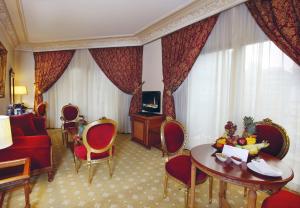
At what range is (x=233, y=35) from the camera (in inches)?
122

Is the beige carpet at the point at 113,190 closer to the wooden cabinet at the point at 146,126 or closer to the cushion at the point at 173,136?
the cushion at the point at 173,136

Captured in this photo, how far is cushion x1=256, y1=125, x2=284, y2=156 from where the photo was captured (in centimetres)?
205

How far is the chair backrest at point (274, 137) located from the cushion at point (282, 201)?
52 cm

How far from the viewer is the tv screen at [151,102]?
4.69 metres

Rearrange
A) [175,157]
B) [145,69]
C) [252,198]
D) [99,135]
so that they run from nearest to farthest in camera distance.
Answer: [252,198] < [175,157] < [99,135] < [145,69]

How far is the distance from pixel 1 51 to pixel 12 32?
0.89 m

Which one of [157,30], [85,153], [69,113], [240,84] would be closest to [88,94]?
[69,113]

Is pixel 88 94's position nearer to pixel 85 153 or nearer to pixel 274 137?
pixel 85 153

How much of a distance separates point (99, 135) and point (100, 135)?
0.05ft

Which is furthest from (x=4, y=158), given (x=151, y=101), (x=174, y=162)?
(x=151, y=101)

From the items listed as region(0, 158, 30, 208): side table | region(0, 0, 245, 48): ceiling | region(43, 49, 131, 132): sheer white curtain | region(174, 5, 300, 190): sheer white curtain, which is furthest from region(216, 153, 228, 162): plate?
region(43, 49, 131, 132): sheer white curtain

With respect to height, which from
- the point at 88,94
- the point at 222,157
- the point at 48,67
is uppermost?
the point at 48,67

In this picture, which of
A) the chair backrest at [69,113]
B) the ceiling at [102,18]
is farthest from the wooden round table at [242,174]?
the chair backrest at [69,113]

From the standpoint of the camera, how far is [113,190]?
8.53 feet
